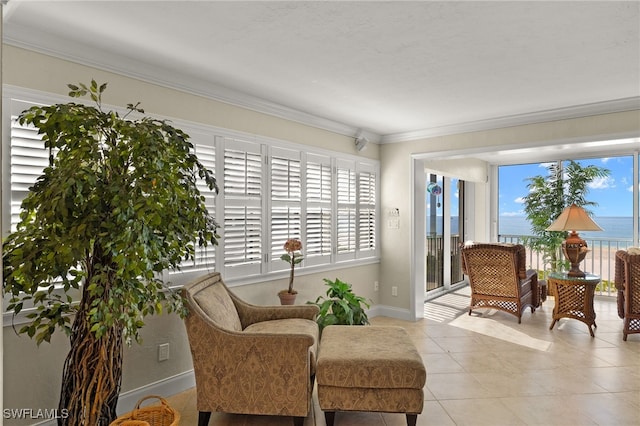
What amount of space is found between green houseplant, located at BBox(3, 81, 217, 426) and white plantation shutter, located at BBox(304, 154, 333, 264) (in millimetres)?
2180

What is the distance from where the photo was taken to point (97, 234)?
1.95m

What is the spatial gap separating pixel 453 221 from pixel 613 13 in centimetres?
550

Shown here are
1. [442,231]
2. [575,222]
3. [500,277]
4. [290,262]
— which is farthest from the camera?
[442,231]

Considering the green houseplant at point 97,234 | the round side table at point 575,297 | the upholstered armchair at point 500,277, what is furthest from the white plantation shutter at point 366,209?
the green houseplant at point 97,234

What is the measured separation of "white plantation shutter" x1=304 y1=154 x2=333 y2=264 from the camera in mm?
4379

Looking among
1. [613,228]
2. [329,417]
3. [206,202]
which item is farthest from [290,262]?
[613,228]

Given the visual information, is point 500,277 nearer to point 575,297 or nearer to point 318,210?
point 575,297

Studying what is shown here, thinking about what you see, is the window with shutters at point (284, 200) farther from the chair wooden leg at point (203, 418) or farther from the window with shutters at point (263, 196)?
the chair wooden leg at point (203, 418)

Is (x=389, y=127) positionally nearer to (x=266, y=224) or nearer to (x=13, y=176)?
(x=266, y=224)

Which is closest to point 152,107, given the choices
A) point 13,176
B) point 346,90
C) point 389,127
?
point 13,176

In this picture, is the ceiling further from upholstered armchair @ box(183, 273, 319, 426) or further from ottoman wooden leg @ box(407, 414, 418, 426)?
ottoman wooden leg @ box(407, 414, 418, 426)

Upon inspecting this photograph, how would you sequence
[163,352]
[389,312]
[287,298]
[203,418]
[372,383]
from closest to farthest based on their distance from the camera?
1. [372,383]
2. [203,418]
3. [163,352]
4. [287,298]
5. [389,312]

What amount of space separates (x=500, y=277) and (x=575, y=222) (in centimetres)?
107

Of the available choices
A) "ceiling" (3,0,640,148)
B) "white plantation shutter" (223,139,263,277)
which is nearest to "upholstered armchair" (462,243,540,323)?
"ceiling" (3,0,640,148)
